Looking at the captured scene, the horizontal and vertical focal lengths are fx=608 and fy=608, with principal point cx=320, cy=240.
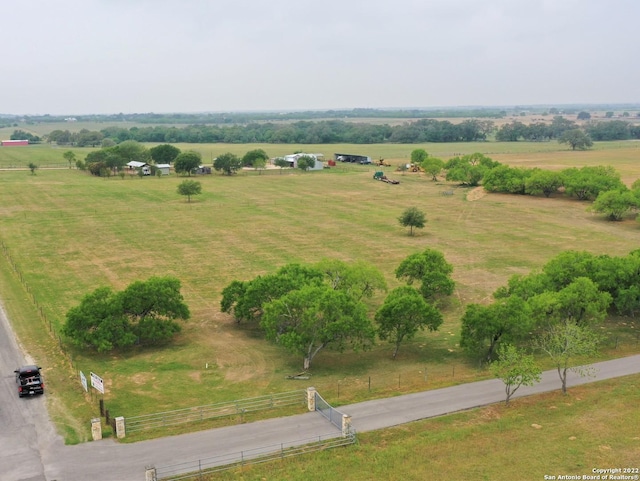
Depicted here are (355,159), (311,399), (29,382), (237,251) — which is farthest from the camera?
(355,159)

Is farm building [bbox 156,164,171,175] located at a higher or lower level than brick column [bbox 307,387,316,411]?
higher

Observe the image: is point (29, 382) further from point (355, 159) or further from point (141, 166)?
point (355, 159)

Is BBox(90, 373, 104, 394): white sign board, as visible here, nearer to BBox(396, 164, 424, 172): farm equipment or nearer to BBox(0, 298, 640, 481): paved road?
BBox(0, 298, 640, 481): paved road

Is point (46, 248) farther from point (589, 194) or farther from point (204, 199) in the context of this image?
point (589, 194)

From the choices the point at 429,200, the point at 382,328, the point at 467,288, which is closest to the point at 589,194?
the point at 429,200

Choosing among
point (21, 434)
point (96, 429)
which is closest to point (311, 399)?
point (96, 429)

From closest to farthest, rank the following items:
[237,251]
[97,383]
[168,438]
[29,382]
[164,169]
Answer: [168,438] → [97,383] → [29,382] → [237,251] → [164,169]

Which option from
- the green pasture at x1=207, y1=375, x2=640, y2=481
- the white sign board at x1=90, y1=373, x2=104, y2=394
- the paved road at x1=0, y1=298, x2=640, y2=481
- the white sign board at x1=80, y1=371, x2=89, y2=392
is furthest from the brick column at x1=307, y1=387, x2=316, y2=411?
the white sign board at x1=80, y1=371, x2=89, y2=392
